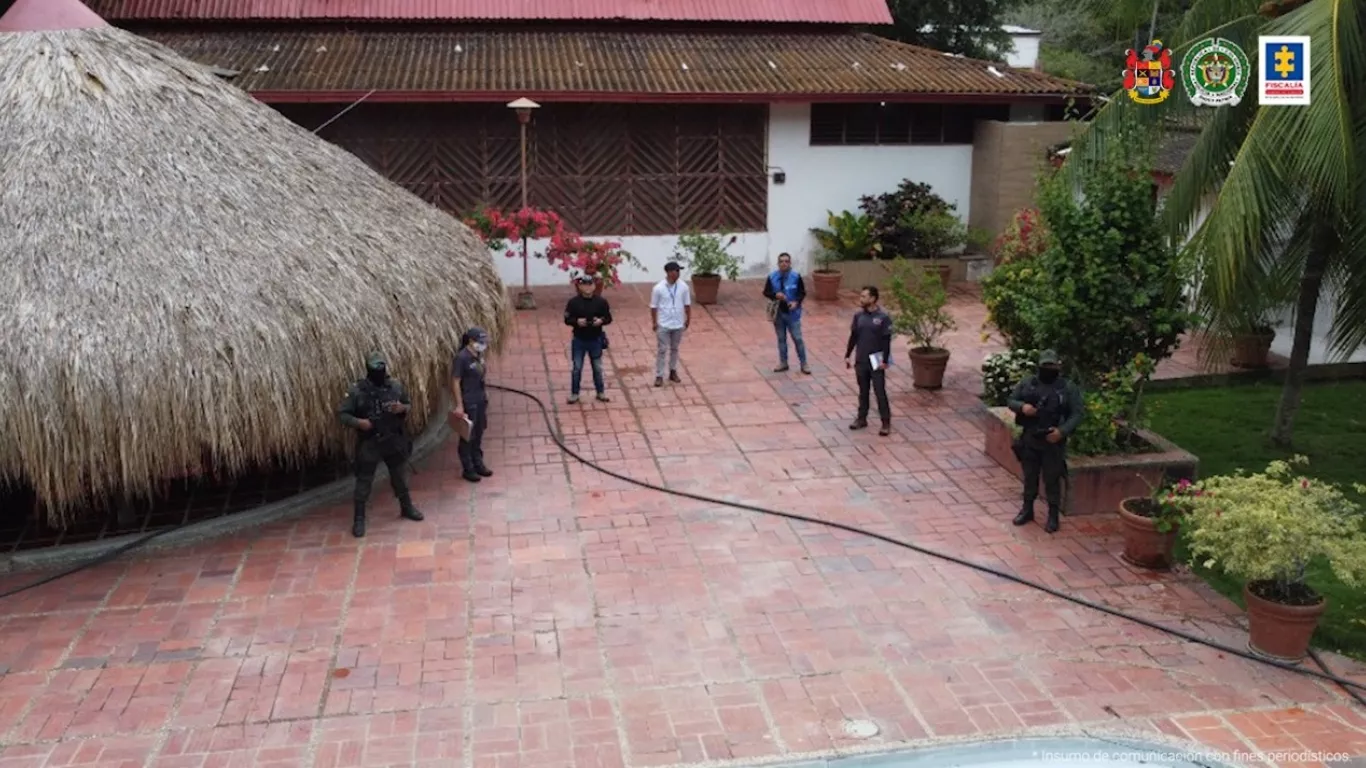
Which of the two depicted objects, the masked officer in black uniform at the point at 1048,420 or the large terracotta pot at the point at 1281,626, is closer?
the large terracotta pot at the point at 1281,626

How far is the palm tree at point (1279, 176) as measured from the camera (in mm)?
8000

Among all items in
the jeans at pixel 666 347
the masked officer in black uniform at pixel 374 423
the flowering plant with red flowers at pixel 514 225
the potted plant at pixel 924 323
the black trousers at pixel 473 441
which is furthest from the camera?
the flowering plant with red flowers at pixel 514 225

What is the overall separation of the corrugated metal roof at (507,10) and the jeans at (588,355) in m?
9.22

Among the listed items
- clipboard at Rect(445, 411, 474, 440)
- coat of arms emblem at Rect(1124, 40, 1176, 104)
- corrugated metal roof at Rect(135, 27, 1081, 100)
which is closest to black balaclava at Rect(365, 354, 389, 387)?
clipboard at Rect(445, 411, 474, 440)

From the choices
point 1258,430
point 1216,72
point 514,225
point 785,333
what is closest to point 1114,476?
point 1258,430

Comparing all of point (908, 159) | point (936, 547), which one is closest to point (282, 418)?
point (936, 547)

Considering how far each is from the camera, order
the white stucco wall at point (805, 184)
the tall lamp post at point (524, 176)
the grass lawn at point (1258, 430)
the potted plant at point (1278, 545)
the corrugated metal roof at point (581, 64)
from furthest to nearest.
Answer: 1. the white stucco wall at point (805, 184)
2. the corrugated metal roof at point (581, 64)
3. the tall lamp post at point (524, 176)
4. the grass lawn at point (1258, 430)
5. the potted plant at point (1278, 545)

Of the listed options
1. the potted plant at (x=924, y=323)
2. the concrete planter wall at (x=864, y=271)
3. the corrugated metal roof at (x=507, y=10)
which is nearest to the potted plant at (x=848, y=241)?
the concrete planter wall at (x=864, y=271)

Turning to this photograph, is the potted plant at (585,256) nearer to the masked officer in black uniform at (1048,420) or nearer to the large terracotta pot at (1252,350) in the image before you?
the masked officer in black uniform at (1048,420)

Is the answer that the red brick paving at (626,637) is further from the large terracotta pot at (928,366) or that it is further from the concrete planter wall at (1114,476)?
the large terracotta pot at (928,366)

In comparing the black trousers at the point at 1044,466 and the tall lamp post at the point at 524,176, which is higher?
the tall lamp post at the point at 524,176

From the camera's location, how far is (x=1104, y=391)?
9.13m

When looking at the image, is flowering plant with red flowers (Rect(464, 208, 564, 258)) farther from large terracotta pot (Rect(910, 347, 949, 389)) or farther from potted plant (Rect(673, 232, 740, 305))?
large terracotta pot (Rect(910, 347, 949, 389))

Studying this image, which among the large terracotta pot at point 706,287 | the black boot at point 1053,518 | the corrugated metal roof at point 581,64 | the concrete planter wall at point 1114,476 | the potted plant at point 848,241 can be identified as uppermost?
the corrugated metal roof at point 581,64
